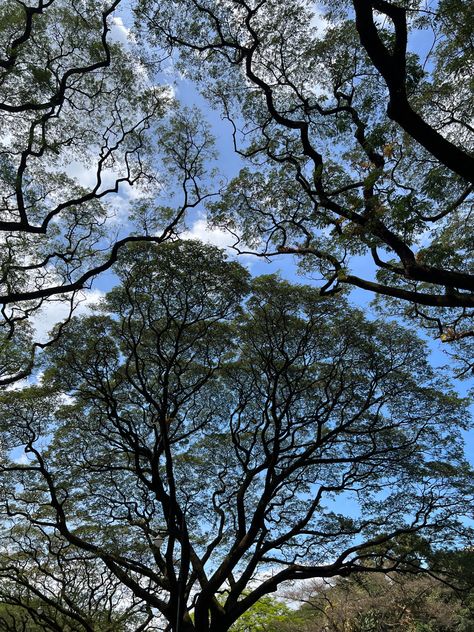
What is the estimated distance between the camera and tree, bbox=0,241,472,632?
10.2 m

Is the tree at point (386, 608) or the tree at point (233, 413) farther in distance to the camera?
the tree at point (386, 608)

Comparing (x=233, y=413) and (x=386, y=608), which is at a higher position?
(x=233, y=413)

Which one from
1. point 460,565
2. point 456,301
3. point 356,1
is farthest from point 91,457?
point 356,1

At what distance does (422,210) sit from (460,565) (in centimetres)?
937

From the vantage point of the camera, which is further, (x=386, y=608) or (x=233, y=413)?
(x=386, y=608)

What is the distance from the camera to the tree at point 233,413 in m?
10.2

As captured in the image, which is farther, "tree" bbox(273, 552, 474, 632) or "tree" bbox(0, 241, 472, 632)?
"tree" bbox(273, 552, 474, 632)

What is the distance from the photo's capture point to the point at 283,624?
55.6 feet

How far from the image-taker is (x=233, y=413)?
1196 centimetres

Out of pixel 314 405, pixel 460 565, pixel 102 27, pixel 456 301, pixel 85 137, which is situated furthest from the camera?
pixel 314 405

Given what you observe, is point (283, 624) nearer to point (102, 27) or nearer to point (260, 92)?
point (260, 92)

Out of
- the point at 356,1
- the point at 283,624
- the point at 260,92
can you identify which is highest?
the point at 260,92

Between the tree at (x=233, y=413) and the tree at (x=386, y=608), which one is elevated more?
the tree at (x=233, y=413)

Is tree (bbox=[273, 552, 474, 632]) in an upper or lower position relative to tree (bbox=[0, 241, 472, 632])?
lower
